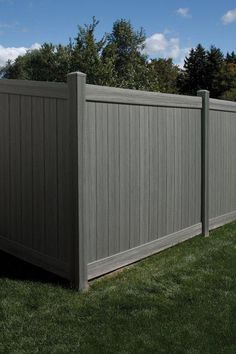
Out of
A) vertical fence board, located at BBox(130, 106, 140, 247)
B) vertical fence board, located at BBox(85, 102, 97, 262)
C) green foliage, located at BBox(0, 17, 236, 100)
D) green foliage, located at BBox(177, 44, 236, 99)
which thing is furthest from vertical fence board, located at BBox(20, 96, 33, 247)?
green foliage, located at BBox(177, 44, 236, 99)

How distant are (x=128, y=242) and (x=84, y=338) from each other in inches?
76.3

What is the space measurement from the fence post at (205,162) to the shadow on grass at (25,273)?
9.37 ft

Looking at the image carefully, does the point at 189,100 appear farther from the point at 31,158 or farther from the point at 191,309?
the point at 191,309

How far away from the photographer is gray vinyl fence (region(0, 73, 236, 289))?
4902 mm

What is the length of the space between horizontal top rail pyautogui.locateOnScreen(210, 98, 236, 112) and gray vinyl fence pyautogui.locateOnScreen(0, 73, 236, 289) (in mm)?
589

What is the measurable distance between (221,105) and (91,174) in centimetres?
349

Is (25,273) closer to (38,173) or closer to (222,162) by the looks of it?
(38,173)

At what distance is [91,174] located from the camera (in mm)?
5012

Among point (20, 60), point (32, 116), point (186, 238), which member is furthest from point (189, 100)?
point (20, 60)

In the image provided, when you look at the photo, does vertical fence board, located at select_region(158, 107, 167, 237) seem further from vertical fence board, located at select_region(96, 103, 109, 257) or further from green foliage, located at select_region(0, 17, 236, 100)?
green foliage, located at select_region(0, 17, 236, 100)

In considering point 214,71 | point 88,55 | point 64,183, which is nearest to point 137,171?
point 64,183

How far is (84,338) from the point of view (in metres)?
3.87

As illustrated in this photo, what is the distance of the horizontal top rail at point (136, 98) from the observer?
16.3ft

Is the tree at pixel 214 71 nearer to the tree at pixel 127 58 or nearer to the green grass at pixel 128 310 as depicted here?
the tree at pixel 127 58
